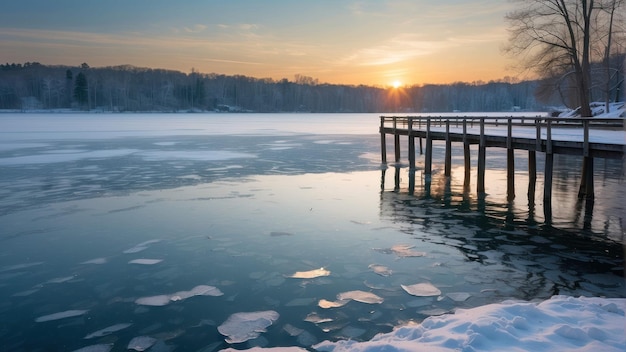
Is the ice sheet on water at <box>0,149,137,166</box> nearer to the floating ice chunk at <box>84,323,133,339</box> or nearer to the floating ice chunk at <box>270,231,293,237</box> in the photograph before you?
the floating ice chunk at <box>270,231,293,237</box>

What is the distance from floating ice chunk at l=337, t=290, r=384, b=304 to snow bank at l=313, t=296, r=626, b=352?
1.34 metres

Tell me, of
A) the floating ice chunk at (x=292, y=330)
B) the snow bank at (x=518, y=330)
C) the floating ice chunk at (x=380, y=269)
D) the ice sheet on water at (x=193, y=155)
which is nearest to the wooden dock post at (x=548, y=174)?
the floating ice chunk at (x=380, y=269)

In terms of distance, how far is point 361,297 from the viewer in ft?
26.3

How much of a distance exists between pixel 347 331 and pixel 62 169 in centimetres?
2175

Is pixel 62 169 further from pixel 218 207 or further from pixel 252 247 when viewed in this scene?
pixel 252 247

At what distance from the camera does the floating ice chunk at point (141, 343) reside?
6.28 metres

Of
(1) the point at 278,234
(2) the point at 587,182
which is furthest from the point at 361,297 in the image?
(2) the point at 587,182

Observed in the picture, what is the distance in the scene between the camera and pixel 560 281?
28.2 feet

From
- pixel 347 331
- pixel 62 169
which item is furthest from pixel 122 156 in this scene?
pixel 347 331

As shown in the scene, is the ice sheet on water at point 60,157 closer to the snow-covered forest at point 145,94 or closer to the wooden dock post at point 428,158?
the wooden dock post at point 428,158

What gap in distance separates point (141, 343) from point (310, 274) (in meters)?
3.59

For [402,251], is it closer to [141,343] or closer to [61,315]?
[141,343]

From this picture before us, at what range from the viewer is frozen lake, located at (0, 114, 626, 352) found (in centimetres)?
713

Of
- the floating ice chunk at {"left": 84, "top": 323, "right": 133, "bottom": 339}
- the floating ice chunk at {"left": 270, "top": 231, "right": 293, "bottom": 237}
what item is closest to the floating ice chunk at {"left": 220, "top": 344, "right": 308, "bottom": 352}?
the floating ice chunk at {"left": 84, "top": 323, "right": 133, "bottom": 339}
